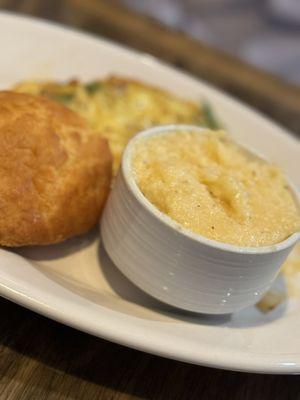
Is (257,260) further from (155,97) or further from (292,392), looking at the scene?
(155,97)

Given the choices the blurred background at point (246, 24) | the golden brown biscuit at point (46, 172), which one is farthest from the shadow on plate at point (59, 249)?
the blurred background at point (246, 24)

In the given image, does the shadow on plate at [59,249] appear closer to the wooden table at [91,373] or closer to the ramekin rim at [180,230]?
the wooden table at [91,373]

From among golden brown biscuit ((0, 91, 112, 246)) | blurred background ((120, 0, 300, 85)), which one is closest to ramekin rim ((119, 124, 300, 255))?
golden brown biscuit ((0, 91, 112, 246))

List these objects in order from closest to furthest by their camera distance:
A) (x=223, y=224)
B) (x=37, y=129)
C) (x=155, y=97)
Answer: (x=223, y=224) < (x=37, y=129) < (x=155, y=97)

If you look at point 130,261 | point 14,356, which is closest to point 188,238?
point 130,261

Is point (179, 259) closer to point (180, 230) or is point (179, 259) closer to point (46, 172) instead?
point (180, 230)

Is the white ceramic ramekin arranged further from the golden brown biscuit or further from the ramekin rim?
the golden brown biscuit
